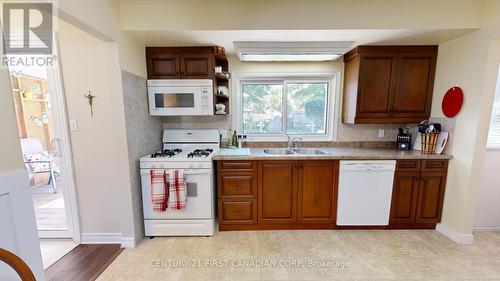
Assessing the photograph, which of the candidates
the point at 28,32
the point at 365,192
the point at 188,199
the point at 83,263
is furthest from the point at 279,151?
the point at 28,32

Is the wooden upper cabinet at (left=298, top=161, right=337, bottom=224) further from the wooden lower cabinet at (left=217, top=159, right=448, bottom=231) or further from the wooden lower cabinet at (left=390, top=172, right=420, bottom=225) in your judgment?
the wooden lower cabinet at (left=390, top=172, right=420, bottom=225)

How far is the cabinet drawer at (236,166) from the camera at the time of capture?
7.74 feet

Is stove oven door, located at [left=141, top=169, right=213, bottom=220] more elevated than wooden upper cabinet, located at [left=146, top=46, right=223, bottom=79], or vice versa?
wooden upper cabinet, located at [left=146, top=46, right=223, bottom=79]

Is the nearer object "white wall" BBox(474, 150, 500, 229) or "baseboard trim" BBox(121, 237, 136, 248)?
"baseboard trim" BBox(121, 237, 136, 248)

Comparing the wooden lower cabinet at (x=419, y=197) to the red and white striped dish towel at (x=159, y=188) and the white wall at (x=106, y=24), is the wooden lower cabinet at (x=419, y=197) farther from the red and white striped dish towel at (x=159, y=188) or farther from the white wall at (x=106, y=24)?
the white wall at (x=106, y=24)

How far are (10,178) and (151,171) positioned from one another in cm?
116

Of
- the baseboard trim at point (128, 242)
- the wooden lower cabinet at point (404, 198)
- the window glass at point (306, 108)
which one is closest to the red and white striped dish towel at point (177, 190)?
the baseboard trim at point (128, 242)

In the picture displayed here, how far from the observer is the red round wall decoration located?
223cm

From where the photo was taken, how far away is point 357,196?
240 cm

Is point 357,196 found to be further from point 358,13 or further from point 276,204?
point 358,13

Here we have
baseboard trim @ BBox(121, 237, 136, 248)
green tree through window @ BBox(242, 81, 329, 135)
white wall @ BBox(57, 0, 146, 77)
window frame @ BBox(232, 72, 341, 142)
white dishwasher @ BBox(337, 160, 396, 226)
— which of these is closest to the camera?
white wall @ BBox(57, 0, 146, 77)

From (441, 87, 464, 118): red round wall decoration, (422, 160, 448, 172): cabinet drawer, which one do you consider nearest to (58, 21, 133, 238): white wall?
(422, 160, 448, 172): cabinet drawer

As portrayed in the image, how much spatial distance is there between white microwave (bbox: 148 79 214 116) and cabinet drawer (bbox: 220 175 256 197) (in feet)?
2.70

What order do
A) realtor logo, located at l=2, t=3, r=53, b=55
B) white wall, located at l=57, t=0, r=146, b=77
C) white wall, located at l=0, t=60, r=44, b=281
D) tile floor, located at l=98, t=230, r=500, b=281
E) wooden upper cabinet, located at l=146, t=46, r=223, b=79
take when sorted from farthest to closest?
wooden upper cabinet, located at l=146, t=46, r=223, b=79 → tile floor, located at l=98, t=230, r=500, b=281 → realtor logo, located at l=2, t=3, r=53, b=55 → white wall, located at l=57, t=0, r=146, b=77 → white wall, located at l=0, t=60, r=44, b=281
